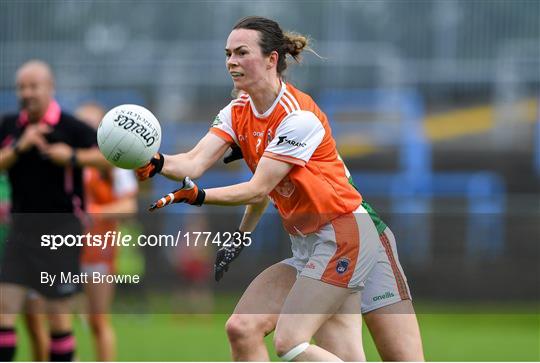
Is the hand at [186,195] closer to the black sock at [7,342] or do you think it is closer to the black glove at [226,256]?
the black glove at [226,256]

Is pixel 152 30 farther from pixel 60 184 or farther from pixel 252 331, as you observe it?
pixel 252 331

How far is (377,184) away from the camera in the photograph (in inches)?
634

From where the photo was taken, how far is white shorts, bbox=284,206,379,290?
17.1 ft

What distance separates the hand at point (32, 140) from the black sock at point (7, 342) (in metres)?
1.30

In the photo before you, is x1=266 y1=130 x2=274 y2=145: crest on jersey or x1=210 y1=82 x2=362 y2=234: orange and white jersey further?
x1=266 y1=130 x2=274 y2=145: crest on jersey

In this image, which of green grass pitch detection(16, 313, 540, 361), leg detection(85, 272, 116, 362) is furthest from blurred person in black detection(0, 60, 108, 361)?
green grass pitch detection(16, 313, 540, 361)

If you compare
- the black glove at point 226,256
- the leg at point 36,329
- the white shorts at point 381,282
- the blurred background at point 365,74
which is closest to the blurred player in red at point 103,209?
the leg at point 36,329

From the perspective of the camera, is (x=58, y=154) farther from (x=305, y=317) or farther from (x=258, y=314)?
(x=305, y=317)

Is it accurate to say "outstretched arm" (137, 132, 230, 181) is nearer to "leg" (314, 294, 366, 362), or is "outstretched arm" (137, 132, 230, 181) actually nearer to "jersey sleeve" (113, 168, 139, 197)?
"leg" (314, 294, 366, 362)

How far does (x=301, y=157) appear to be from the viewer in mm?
5160

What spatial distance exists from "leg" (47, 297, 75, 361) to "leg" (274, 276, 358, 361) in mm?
2743

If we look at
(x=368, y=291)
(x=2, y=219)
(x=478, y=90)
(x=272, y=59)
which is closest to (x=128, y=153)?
(x=272, y=59)

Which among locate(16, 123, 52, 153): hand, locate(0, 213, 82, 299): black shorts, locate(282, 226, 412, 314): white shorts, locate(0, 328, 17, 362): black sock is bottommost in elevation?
locate(0, 328, 17, 362): black sock

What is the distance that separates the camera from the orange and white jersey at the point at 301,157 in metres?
5.16
